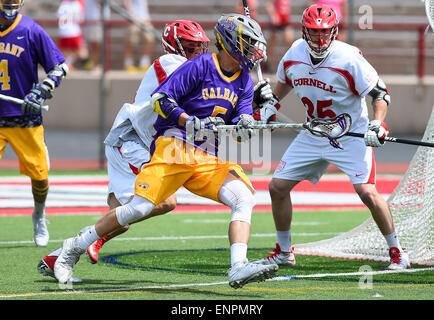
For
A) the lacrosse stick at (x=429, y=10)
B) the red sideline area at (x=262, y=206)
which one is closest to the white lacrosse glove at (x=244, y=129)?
the lacrosse stick at (x=429, y=10)

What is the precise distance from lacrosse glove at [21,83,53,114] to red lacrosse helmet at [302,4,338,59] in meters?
2.22

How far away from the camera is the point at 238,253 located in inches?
226

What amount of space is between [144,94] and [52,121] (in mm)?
11506

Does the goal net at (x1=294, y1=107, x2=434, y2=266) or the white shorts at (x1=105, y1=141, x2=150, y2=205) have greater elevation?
the white shorts at (x1=105, y1=141, x2=150, y2=205)

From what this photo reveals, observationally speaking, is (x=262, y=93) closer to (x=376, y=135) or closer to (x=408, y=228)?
(x=376, y=135)

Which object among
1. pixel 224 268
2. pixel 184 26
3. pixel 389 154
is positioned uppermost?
pixel 184 26

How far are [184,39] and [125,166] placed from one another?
3.16 feet

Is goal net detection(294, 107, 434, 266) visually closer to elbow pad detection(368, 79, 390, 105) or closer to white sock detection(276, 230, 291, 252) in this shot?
white sock detection(276, 230, 291, 252)

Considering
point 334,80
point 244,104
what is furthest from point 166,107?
point 334,80

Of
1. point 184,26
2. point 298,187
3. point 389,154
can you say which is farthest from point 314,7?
point 389,154

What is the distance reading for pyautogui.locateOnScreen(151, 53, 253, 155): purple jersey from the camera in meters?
5.92

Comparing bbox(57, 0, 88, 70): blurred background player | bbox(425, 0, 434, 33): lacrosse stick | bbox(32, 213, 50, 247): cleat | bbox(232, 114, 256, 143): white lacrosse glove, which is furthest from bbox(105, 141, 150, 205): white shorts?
bbox(57, 0, 88, 70): blurred background player
